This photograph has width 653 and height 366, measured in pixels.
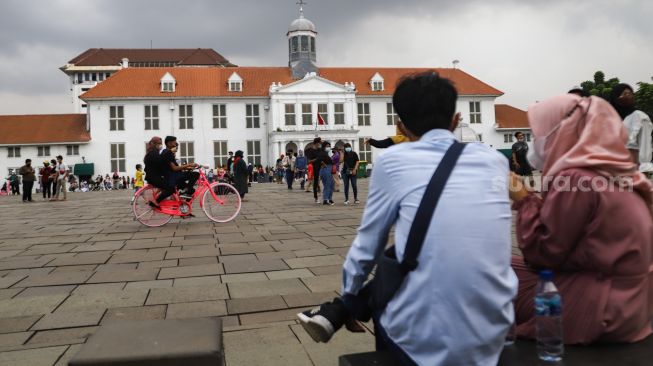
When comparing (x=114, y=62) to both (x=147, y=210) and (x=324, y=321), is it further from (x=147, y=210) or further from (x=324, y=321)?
(x=324, y=321)

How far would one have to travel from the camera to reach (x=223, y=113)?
4647cm

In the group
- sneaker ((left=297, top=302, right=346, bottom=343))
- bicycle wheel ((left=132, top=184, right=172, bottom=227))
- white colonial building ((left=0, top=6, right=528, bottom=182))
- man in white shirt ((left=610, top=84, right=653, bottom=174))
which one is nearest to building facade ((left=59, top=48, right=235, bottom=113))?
white colonial building ((left=0, top=6, right=528, bottom=182))

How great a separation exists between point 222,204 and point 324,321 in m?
7.96

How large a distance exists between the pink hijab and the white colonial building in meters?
42.3

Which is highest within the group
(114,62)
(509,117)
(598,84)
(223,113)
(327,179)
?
(114,62)

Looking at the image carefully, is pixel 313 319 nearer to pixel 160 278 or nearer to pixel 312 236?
pixel 160 278

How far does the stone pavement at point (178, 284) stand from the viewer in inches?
125

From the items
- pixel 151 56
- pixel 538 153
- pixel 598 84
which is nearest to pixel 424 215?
pixel 538 153

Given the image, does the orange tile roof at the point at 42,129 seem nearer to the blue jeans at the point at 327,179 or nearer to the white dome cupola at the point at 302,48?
the white dome cupola at the point at 302,48

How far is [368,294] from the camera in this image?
2.01 meters

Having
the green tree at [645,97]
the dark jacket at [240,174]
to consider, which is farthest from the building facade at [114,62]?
the dark jacket at [240,174]

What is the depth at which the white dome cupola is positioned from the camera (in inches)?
1948

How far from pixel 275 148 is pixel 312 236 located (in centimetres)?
3760

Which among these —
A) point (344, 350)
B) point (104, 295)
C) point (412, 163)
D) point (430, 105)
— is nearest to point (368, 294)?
point (412, 163)
